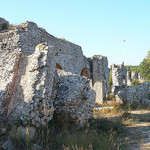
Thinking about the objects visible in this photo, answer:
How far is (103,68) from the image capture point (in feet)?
48.9

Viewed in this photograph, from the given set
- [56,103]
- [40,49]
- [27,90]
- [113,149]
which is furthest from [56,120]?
[40,49]

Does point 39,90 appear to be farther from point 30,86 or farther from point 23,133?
point 23,133

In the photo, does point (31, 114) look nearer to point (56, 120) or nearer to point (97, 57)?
point (56, 120)

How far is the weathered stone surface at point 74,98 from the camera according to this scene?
3949 mm

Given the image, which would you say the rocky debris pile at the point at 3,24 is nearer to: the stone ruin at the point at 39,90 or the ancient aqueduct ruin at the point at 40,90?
the ancient aqueduct ruin at the point at 40,90

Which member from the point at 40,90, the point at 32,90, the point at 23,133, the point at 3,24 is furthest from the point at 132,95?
the point at 3,24

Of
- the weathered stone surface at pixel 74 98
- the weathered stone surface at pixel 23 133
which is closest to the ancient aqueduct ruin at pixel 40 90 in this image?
the weathered stone surface at pixel 74 98

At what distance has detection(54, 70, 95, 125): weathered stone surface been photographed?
3.95 meters

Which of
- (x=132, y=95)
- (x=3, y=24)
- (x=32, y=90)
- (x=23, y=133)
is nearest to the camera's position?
(x=23, y=133)

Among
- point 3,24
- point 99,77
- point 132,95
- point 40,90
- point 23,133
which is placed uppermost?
point 3,24

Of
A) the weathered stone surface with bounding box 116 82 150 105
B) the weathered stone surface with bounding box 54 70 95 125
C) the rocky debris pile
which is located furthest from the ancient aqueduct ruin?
the weathered stone surface with bounding box 116 82 150 105

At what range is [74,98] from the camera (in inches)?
158

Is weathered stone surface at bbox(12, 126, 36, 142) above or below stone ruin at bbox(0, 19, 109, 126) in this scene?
below

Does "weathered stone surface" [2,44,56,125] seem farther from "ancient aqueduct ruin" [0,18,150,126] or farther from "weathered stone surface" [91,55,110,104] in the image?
"weathered stone surface" [91,55,110,104]
